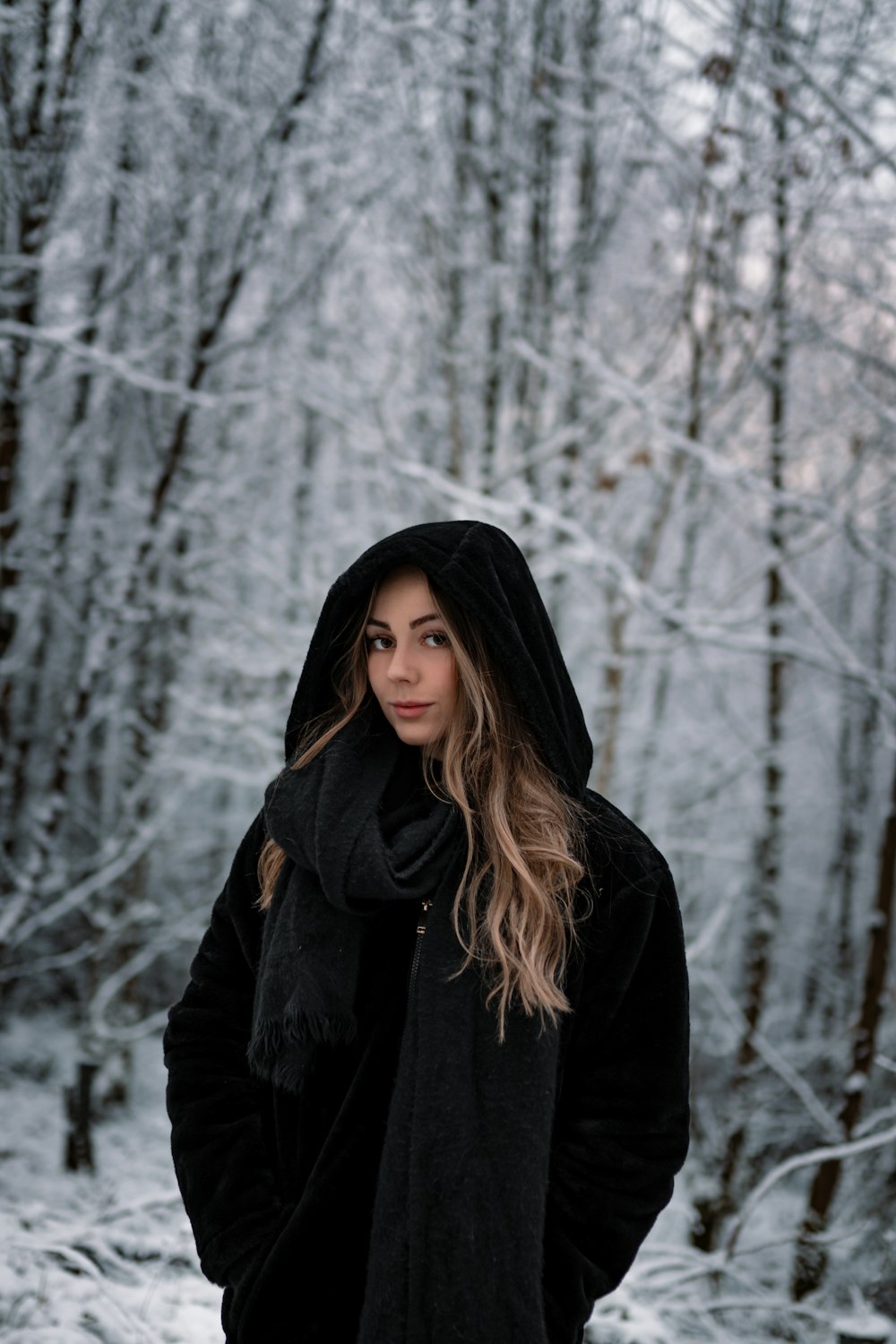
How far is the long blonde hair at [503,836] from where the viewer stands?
143cm

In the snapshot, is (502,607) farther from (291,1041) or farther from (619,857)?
(291,1041)

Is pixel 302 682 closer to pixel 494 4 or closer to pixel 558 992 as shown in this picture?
pixel 558 992

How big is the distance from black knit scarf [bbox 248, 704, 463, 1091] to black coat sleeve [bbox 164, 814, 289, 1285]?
146 mm

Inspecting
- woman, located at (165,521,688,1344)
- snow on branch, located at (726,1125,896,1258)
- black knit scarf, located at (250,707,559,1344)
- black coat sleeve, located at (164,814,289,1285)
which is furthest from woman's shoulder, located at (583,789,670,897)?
snow on branch, located at (726,1125,896,1258)

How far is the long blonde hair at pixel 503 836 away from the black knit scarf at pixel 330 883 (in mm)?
50

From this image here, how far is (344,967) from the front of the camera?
1458 millimetres

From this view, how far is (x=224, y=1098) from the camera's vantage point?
5.16 ft

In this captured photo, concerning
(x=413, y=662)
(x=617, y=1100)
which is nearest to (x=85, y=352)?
(x=413, y=662)

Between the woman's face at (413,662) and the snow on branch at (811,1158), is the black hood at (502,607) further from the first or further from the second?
the snow on branch at (811,1158)

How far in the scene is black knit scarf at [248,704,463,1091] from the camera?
141 cm

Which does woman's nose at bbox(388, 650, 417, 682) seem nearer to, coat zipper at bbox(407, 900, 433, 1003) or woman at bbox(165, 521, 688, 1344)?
woman at bbox(165, 521, 688, 1344)

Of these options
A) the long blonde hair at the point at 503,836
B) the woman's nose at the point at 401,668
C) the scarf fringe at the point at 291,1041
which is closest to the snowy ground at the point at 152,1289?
the scarf fringe at the point at 291,1041

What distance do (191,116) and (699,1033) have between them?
27.7 feet

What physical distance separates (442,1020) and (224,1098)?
44cm
